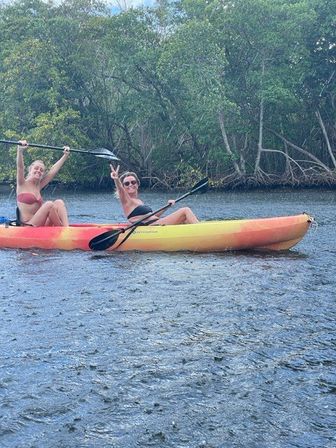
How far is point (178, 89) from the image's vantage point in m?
23.7

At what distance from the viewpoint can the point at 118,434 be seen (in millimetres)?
3035

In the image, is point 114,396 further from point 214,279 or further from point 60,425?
point 214,279

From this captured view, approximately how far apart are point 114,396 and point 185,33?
18974mm

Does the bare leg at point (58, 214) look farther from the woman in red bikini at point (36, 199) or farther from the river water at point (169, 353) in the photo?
the river water at point (169, 353)

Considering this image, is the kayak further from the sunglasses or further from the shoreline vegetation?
the shoreline vegetation

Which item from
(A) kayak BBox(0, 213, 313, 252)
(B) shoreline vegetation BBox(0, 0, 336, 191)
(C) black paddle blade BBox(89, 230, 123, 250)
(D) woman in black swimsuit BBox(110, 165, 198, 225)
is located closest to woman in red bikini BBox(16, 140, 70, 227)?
(A) kayak BBox(0, 213, 313, 252)

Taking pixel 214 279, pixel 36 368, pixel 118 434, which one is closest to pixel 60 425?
pixel 118 434

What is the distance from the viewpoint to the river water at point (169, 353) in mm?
3080

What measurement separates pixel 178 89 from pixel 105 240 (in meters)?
16.4

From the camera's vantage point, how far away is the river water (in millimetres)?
3080

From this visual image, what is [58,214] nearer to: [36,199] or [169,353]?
[36,199]

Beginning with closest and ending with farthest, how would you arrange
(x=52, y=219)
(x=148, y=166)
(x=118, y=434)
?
(x=118, y=434) < (x=52, y=219) < (x=148, y=166)

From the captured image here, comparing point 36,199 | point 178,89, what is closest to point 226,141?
point 178,89

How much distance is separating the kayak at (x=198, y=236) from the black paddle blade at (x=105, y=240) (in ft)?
0.21
